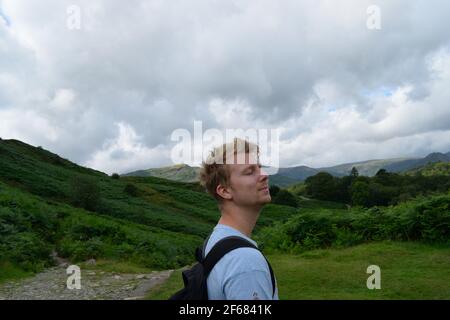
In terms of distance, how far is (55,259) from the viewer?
49.8 feet

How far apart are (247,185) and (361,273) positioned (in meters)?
8.05

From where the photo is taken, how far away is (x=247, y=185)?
271 cm

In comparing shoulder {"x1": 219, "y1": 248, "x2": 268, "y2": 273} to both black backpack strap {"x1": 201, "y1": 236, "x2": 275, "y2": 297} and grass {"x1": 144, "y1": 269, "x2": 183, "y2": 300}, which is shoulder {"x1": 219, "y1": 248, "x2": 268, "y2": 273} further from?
grass {"x1": 144, "y1": 269, "x2": 183, "y2": 300}

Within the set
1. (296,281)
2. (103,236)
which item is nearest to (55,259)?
(103,236)

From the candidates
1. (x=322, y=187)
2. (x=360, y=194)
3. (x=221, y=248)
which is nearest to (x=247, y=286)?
(x=221, y=248)

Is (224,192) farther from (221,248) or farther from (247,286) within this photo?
(247,286)

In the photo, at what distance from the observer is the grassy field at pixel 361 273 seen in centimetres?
842

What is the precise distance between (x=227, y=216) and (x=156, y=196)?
6880cm

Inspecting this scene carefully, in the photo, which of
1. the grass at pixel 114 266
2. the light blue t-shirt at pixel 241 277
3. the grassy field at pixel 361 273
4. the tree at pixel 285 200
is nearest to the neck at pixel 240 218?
the light blue t-shirt at pixel 241 277

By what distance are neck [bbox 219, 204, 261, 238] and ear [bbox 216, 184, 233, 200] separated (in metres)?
0.06

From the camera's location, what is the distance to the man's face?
271 centimetres

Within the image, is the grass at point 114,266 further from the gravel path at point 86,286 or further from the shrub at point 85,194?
the shrub at point 85,194

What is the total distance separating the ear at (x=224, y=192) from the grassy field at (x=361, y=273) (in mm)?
6335
